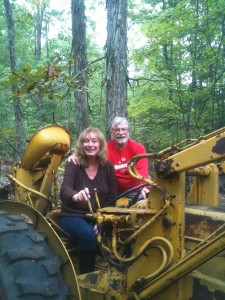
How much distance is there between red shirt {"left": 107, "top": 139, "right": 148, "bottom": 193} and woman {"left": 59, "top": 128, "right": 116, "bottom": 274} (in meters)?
0.74

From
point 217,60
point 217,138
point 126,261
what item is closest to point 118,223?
point 126,261

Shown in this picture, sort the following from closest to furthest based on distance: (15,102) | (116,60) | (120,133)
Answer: (120,133)
(116,60)
(15,102)

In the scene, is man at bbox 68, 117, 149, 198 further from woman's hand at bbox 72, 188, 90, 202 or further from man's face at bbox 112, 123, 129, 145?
woman's hand at bbox 72, 188, 90, 202

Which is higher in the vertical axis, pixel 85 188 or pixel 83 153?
pixel 83 153

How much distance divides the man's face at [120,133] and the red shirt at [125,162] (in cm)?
14

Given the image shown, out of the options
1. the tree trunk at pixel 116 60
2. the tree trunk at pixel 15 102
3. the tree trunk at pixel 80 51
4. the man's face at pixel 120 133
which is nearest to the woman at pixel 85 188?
the man's face at pixel 120 133

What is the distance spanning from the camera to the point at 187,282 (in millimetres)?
2576

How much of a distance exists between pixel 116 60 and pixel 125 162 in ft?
7.41

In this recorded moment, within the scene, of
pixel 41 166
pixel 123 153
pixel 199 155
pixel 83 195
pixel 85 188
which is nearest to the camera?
pixel 199 155

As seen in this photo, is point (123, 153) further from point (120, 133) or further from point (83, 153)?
point (83, 153)

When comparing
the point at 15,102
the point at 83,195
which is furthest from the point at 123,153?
the point at 15,102

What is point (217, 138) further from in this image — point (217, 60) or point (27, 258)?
point (217, 60)

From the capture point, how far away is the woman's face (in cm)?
381

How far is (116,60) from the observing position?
6227 mm
